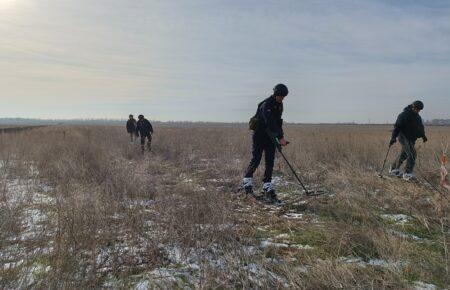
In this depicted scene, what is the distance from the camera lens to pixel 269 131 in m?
6.21

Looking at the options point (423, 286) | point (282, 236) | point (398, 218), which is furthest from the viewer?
point (398, 218)

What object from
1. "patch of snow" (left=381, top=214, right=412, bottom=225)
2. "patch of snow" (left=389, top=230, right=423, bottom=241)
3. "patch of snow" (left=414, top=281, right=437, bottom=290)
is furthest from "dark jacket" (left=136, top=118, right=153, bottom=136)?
"patch of snow" (left=414, top=281, right=437, bottom=290)

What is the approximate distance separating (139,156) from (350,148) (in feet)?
24.6

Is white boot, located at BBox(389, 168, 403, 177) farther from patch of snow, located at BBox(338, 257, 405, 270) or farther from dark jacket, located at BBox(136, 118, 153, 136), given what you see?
dark jacket, located at BBox(136, 118, 153, 136)

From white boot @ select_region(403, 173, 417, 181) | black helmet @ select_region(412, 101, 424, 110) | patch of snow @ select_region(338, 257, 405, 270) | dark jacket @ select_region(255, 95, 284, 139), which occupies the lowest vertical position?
patch of snow @ select_region(338, 257, 405, 270)

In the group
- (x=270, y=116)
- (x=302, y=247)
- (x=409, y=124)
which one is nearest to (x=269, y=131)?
(x=270, y=116)

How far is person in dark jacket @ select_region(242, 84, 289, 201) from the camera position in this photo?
614cm

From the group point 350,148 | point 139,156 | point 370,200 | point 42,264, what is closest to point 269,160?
point 370,200

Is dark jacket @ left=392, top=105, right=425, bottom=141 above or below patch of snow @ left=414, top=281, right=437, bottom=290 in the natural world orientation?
above

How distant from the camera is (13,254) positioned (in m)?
3.39

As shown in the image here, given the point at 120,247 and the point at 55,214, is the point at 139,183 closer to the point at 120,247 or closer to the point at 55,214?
the point at 55,214

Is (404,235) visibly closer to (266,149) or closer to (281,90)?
(266,149)

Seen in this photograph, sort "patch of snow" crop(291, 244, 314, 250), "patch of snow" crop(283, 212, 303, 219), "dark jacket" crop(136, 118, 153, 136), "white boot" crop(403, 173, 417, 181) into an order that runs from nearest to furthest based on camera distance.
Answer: "patch of snow" crop(291, 244, 314, 250) → "patch of snow" crop(283, 212, 303, 219) → "white boot" crop(403, 173, 417, 181) → "dark jacket" crop(136, 118, 153, 136)

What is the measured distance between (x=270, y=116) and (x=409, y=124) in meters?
3.91
